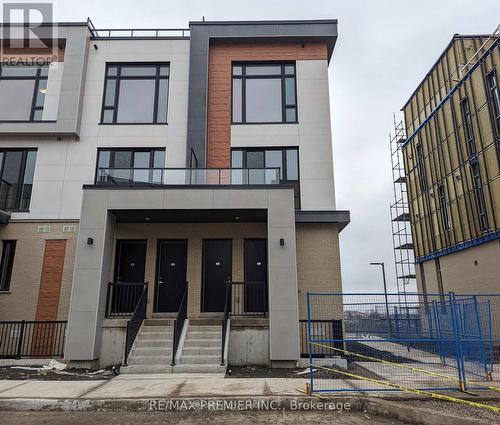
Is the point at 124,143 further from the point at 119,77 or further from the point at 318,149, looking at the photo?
the point at 318,149

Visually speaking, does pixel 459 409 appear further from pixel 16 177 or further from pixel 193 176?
pixel 16 177

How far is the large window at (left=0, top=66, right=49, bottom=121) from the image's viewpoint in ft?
49.7

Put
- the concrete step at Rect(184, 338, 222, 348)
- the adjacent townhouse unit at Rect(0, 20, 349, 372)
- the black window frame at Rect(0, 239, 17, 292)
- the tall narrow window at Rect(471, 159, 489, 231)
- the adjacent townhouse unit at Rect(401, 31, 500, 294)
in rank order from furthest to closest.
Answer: the tall narrow window at Rect(471, 159, 489, 231) → the adjacent townhouse unit at Rect(401, 31, 500, 294) → the black window frame at Rect(0, 239, 17, 292) → the adjacent townhouse unit at Rect(0, 20, 349, 372) → the concrete step at Rect(184, 338, 222, 348)

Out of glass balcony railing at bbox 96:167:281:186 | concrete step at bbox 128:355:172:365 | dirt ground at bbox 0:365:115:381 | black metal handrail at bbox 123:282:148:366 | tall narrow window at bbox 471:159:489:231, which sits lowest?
dirt ground at bbox 0:365:115:381

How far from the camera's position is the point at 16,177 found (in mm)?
14461

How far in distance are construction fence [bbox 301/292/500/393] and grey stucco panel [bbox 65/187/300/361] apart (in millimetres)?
1297

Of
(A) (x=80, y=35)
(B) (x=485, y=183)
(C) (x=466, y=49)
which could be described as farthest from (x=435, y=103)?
(A) (x=80, y=35)

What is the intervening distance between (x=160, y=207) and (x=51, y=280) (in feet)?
17.4

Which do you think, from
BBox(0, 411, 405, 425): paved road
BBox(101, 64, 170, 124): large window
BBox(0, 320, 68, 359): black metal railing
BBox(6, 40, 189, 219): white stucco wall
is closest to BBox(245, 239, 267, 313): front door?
BBox(6, 40, 189, 219): white stucco wall

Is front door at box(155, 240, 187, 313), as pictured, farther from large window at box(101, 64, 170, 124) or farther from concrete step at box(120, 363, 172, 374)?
large window at box(101, 64, 170, 124)

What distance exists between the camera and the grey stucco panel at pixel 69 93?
14492 mm

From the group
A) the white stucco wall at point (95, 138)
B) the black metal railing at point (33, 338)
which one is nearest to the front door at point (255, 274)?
the white stucco wall at point (95, 138)

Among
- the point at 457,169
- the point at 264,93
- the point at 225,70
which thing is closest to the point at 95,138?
the point at 225,70

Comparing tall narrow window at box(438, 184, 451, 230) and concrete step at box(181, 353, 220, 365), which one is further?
tall narrow window at box(438, 184, 451, 230)
